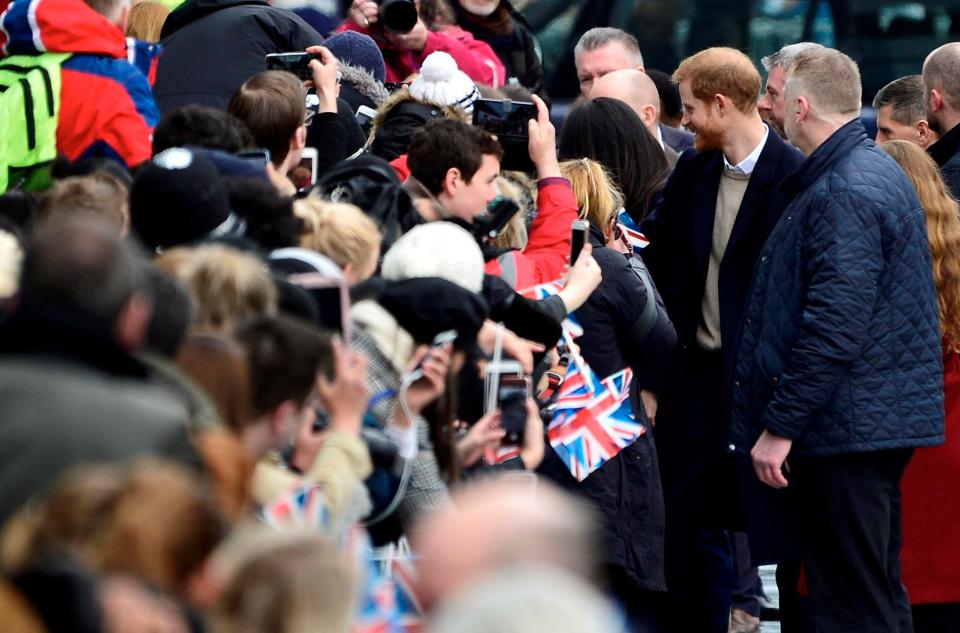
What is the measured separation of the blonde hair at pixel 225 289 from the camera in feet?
10.6

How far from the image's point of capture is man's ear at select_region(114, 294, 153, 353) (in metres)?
A: 2.74

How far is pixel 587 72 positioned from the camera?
7.98m

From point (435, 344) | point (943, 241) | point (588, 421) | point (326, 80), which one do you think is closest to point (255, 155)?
point (326, 80)

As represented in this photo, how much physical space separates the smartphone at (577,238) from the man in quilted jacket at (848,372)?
2.38 ft

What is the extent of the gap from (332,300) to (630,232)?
2.33m

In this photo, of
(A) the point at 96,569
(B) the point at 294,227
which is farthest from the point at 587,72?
(A) the point at 96,569

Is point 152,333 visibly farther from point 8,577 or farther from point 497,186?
point 497,186

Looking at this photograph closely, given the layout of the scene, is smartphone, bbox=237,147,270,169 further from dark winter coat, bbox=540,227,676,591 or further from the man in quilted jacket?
the man in quilted jacket

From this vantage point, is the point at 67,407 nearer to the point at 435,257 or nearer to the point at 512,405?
the point at 435,257

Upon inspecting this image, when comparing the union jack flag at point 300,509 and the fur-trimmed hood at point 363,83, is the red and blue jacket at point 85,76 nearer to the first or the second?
the fur-trimmed hood at point 363,83

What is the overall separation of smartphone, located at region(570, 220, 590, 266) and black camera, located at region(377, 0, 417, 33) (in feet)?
7.23

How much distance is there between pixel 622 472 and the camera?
5.37 m

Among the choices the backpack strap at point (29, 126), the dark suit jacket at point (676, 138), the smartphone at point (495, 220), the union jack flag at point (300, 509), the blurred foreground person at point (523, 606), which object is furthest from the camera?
the dark suit jacket at point (676, 138)

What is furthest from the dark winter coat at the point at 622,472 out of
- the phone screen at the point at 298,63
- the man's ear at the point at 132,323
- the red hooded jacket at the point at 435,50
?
the man's ear at the point at 132,323
